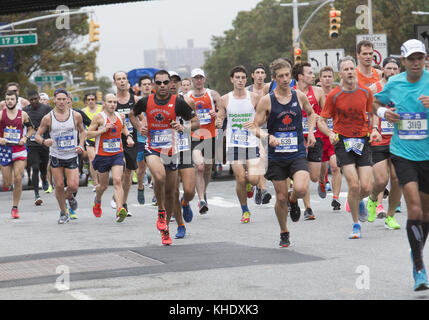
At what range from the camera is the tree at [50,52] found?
4447 centimetres

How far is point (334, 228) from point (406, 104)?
4.37 meters

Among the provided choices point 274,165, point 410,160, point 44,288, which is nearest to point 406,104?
point 410,160

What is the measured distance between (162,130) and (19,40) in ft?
68.4

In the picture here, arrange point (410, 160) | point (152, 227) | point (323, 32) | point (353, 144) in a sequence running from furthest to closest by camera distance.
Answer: point (323, 32)
point (152, 227)
point (353, 144)
point (410, 160)

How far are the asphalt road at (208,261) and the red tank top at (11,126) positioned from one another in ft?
6.16

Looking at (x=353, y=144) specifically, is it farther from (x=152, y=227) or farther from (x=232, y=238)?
(x=152, y=227)

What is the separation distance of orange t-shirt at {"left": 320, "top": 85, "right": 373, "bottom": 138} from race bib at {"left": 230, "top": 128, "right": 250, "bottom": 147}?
238 centimetres

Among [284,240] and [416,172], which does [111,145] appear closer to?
[284,240]

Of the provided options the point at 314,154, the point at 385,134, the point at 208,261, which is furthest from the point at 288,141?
the point at 314,154

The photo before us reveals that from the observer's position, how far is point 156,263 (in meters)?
9.11

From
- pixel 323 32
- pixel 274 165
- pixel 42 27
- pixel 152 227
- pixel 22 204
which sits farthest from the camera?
pixel 323 32

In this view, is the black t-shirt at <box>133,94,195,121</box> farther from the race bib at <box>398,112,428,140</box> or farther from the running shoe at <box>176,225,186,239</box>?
the race bib at <box>398,112,428,140</box>

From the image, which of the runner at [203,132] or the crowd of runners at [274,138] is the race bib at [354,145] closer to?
the crowd of runners at [274,138]

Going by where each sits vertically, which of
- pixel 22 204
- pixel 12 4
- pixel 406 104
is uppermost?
pixel 12 4
